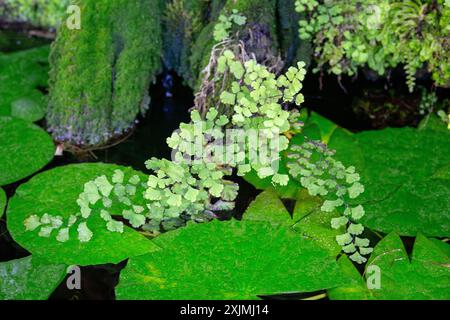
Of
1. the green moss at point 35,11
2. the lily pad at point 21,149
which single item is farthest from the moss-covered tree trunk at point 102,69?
the green moss at point 35,11

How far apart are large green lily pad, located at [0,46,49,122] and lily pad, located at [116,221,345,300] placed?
1.08m

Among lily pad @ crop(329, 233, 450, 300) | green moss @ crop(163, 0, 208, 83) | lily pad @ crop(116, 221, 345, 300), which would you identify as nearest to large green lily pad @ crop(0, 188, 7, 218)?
lily pad @ crop(116, 221, 345, 300)

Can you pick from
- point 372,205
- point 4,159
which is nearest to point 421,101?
point 372,205

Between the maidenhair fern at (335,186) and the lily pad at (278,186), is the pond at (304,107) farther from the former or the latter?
the maidenhair fern at (335,186)

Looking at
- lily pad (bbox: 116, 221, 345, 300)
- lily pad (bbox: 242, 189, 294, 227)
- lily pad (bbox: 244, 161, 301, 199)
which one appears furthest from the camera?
lily pad (bbox: 244, 161, 301, 199)

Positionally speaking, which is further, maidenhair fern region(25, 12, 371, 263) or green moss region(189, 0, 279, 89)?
green moss region(189, 0, 279, 89)

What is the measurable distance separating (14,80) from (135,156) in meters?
0.81

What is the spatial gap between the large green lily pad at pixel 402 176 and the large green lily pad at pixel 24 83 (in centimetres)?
137

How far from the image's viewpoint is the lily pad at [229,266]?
5.89 feet

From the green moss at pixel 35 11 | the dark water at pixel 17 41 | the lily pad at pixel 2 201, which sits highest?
the green moss at pixel 35 11

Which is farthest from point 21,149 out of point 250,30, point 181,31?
point 250,30

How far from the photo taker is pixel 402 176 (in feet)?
7.43

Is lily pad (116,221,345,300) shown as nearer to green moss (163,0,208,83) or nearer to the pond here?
the pond

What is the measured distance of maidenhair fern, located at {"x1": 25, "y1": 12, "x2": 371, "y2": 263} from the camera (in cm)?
194
